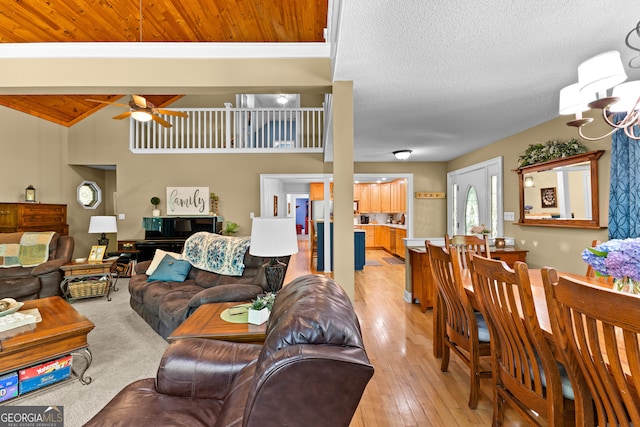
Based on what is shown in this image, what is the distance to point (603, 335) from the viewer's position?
37.8 inches

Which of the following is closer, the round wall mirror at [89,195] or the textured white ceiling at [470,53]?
the textured white ceiling at [470,53]

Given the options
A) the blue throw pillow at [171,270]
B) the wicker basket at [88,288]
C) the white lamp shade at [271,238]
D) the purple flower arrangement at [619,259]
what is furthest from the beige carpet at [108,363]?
the purple flower arrangement at [619,259]

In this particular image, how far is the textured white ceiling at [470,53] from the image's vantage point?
1.59 metres

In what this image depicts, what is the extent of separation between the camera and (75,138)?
19.8 ft

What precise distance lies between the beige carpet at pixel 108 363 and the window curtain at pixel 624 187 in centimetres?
397

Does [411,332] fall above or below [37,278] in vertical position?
below

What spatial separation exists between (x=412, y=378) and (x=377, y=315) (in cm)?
130

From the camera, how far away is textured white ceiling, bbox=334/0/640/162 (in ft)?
5.23

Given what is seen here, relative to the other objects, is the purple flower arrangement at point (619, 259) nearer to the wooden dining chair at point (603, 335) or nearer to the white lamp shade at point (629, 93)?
the wooden dining chair at point (603, 335)

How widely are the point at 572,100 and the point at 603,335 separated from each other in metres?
1.45

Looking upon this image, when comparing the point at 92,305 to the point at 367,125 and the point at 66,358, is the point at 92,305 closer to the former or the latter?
the point at 66,358

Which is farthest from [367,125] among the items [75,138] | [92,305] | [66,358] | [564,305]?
[75,138]

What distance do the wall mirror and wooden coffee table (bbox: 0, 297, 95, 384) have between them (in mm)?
4550

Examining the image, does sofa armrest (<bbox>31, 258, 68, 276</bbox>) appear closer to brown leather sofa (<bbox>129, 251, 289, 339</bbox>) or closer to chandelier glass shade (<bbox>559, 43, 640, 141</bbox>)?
brown leather sofa (<bbox>129, 251, 289, 339</bbox>)
